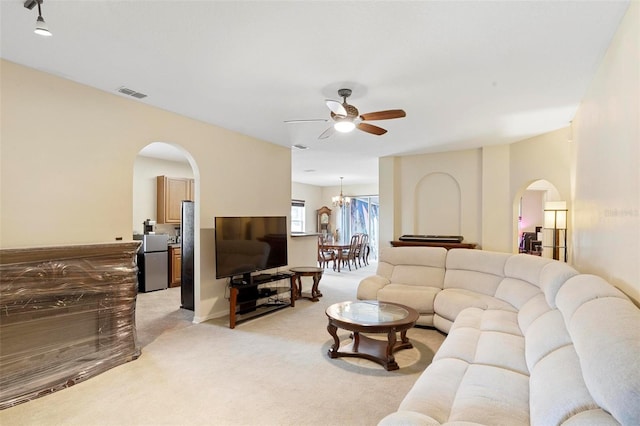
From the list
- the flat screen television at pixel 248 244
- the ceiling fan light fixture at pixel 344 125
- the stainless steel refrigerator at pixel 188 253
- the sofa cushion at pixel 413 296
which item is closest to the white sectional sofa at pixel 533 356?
the sofa cushion at pixel 413 296

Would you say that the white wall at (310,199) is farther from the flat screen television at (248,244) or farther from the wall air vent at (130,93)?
the wall air vent at (130,93)

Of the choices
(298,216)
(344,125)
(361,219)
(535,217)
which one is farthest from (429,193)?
(298,216)

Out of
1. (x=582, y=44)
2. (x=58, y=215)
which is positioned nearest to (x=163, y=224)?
(x=58, y=215)

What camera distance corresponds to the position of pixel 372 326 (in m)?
2.84

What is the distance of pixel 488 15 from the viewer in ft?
6.56

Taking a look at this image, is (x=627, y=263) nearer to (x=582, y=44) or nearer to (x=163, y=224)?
(x=582, y=44)

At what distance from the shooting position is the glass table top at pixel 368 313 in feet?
9.86

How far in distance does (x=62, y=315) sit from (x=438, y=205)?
19.1 ft

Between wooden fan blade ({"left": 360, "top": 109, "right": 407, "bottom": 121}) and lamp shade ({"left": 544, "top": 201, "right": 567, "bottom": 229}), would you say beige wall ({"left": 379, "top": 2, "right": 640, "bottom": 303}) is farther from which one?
wooden fan blade ({"left": 360, "top": 109, "right": 407, "bottom": 121})

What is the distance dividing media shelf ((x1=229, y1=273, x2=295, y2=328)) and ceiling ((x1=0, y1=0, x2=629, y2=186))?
2.12m

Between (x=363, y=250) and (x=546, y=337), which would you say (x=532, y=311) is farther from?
(x=363, y=250)

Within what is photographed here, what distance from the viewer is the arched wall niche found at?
6223mm

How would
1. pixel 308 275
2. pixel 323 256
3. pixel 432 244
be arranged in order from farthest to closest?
pixel 323 256 < pixel 432 244 < pixel 308 275

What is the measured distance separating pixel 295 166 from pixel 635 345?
7.08 metres
